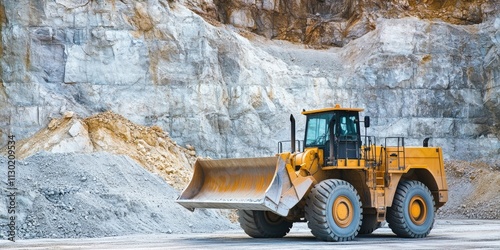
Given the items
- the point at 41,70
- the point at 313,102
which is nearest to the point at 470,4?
the point at 313,102

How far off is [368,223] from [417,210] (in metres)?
1.05

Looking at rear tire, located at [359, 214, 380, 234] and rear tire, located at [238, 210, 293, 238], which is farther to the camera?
rear tire, located at [238, 210, 293, 238]

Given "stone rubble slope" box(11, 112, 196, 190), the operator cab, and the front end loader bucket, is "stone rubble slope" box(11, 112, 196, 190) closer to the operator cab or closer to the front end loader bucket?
the front end loader bucket

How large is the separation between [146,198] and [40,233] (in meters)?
4.43

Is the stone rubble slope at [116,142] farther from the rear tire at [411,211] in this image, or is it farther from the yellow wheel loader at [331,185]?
the rear tire at [411,211]

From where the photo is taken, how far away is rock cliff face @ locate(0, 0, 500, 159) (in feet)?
109

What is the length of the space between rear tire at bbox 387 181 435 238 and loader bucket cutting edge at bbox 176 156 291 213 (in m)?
2.84

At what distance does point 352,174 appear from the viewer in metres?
16.6

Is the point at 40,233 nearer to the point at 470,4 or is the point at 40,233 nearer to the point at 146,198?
the point at 146,198

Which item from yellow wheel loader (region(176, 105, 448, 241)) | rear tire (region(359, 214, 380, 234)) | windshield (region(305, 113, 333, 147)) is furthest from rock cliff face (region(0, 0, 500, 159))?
windshield (region(305, 113, 333, 147))

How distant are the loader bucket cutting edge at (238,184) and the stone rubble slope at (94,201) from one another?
3.53 metres

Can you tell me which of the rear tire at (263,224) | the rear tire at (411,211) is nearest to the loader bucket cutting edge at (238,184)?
the rear tire at (263,224)

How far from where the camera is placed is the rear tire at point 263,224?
17.0 meters

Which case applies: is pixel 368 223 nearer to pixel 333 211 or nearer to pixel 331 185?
pixel 333 211
